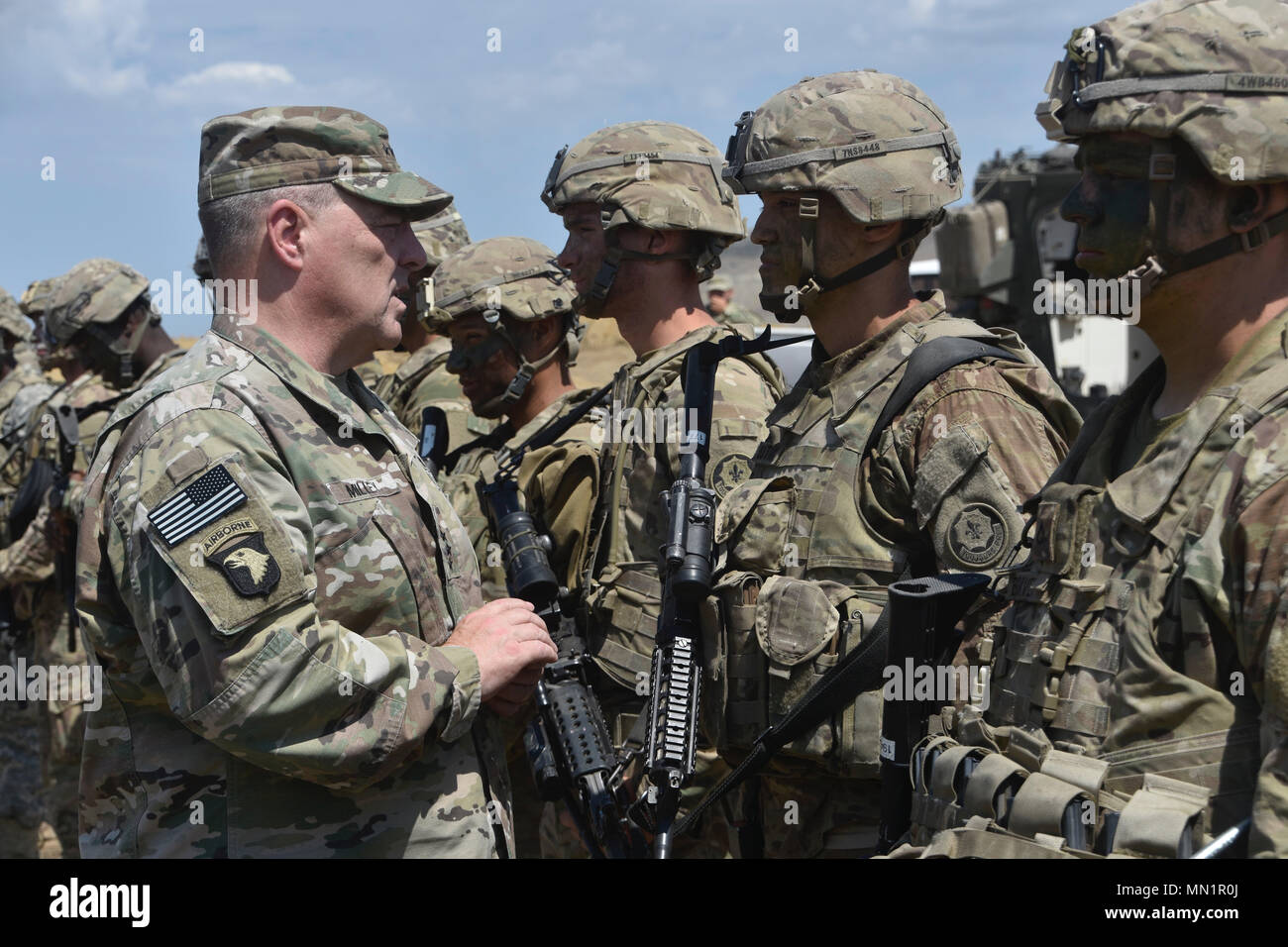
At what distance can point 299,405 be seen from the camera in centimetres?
312

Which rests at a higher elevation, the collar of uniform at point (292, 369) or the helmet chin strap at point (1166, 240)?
the helmet chin strap at point (1166, 240)

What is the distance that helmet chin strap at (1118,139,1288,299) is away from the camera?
8.53 feet

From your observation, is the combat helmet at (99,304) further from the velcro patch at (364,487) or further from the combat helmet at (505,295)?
the velcro patch at (364,487)

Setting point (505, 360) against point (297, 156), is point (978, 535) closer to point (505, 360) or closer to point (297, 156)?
point (297, 156)

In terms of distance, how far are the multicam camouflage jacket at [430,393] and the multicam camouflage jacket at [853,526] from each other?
3.20 m

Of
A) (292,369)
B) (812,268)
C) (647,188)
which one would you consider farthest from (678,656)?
(647,188)

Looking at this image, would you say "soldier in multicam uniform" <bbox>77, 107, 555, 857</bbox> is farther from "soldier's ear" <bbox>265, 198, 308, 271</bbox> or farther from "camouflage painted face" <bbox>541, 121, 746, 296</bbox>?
"camouflage painted face" <bbox>541, 121, 746, 296</bbox>

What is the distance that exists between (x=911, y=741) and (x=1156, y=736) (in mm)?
933

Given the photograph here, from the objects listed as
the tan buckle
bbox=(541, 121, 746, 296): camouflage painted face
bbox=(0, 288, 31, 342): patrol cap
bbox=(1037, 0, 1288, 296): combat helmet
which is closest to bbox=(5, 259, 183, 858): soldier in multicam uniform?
bbox=(541, 121, 746, 296): camouflage painted face

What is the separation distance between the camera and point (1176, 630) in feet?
7.88

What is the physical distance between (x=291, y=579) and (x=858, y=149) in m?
2.24

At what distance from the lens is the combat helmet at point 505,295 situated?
6168mm

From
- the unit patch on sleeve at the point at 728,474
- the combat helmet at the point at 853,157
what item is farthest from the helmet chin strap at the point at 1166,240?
the unit patch on sleeve at the point at 728,474
